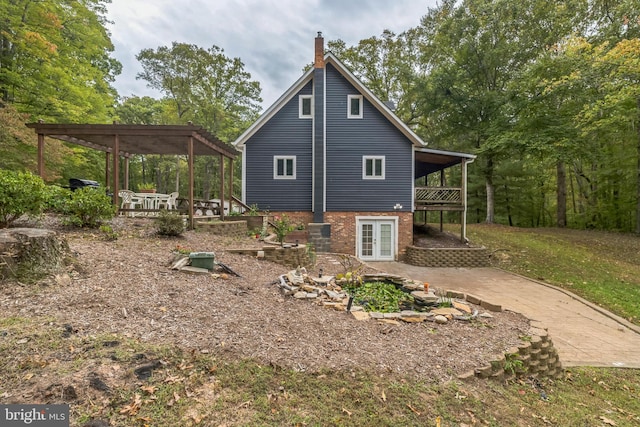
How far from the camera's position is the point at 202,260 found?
5.17 metres

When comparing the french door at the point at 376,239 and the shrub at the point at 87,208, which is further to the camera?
the french door at the point at 376,239

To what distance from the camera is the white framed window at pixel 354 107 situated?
12.1 meters

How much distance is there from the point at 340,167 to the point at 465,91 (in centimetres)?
1127

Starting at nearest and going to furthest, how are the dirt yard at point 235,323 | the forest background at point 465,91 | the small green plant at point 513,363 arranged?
the dirt yard at point 235,323, the small green plant at point 513,363, the forest background at point 465,91

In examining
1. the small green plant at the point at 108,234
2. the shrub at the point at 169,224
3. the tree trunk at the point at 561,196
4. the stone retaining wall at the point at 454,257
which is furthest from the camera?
the tree trunk at the point at 561,196

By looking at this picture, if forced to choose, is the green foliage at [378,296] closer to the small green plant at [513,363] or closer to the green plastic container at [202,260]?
the small green plant at [513,363]

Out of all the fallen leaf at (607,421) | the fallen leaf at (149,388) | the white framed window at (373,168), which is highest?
the white framed window at (373,168)

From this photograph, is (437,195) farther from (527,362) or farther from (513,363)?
(513,363)

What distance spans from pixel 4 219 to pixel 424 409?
755 cm

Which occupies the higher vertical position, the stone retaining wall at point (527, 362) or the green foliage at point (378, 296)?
the green foliage at point (378, 296)

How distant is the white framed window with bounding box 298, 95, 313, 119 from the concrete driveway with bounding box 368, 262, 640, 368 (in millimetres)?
7216

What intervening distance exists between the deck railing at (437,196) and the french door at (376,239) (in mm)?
1621

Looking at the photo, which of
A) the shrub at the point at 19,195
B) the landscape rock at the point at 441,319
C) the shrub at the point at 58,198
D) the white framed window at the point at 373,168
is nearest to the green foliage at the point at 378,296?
the landscape rock at the point at 441,319

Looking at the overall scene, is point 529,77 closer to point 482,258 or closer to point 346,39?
point 482,258
